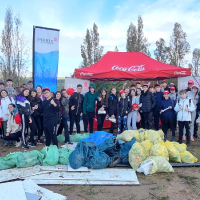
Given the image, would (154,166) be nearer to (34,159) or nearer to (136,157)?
(136,157)

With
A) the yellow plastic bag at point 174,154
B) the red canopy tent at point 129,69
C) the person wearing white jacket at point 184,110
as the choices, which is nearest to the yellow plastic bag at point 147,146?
the yellow plastic bag at point 174,154

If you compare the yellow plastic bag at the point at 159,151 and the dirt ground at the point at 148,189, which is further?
the yellow plastic bag at the point at 159,151

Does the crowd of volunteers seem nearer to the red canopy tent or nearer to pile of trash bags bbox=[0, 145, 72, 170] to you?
the red canopy tent

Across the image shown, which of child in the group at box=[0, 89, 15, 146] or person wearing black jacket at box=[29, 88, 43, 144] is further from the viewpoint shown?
child in the group at box=[0, 89, 15, 146]

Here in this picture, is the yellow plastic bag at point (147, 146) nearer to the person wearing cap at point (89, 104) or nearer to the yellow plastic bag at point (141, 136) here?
the yellow plastic bag at point (141, 136)

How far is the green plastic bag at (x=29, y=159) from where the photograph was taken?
13.1ft

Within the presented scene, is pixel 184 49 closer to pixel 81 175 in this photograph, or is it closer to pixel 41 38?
pixel 41 38

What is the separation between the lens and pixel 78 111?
6535 millimetres

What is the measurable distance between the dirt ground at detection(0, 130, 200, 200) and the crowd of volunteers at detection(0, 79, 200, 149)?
1.95 m

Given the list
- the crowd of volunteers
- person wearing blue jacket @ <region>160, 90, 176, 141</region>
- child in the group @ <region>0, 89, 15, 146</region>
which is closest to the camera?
the crowd of volunteers

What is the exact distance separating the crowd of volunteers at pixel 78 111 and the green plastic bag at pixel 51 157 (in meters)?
0.70

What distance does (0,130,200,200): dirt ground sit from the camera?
306cm

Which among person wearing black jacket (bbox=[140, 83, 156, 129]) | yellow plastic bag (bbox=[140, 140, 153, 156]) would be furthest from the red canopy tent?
yellow plastic bag (bbox=[140, 140, 153, 156])

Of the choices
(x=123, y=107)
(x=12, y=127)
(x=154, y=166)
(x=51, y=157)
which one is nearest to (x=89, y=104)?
(x=123, y=107)
